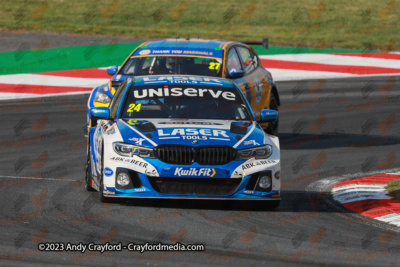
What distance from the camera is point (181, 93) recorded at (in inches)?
390

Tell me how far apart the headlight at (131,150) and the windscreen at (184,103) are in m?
0.79

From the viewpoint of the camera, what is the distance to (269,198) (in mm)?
8859

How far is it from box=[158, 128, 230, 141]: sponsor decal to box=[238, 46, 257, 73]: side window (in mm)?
4888

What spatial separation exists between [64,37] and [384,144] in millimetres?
10824

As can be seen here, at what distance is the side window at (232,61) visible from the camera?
43.5 feet

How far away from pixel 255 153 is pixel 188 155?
0.69m

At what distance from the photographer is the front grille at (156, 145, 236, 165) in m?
8.64

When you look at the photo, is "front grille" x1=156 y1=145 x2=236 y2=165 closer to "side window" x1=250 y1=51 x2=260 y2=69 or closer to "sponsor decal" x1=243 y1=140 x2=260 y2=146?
"sponsor decal" x1=243 y1=140 x2=260 y2=146

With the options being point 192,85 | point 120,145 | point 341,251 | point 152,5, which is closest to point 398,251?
point 341,251

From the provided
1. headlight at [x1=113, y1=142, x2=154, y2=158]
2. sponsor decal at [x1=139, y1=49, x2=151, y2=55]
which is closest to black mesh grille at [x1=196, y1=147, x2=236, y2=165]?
headlight at [x1=113, y1=142, x2=154, y2=158]

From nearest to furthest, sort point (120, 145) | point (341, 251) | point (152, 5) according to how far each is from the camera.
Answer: point (341, 251) → point (120, 145) → point (152, 5)

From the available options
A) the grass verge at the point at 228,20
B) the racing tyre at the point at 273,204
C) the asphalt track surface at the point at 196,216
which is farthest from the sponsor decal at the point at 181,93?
the grass verge at the point at 228,20

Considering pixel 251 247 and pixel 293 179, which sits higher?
pixel 251 247

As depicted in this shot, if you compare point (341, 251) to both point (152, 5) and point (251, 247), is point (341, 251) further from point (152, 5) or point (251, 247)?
point (152, 5)
